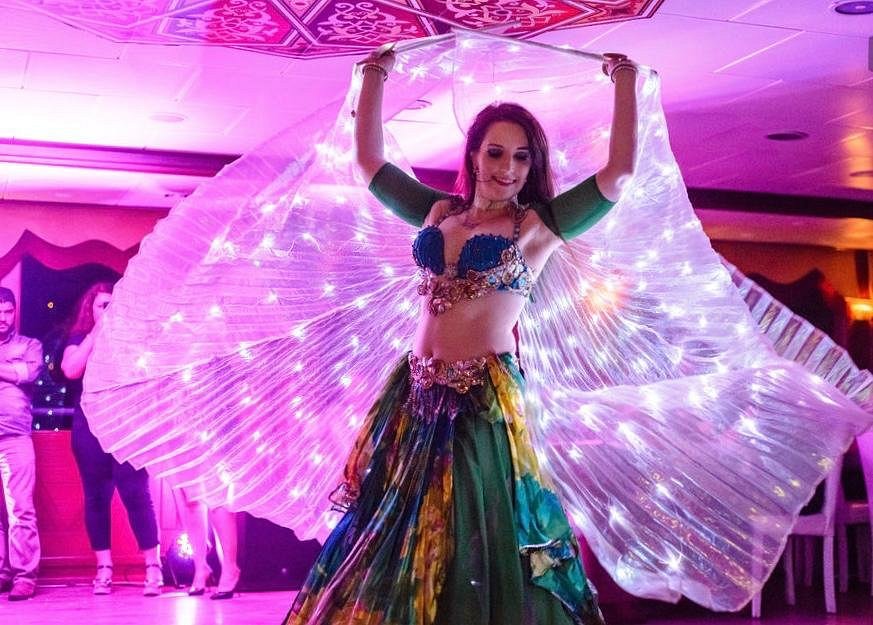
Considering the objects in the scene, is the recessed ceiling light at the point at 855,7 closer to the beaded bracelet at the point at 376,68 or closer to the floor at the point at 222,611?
the beaded bracelet at the point at 376,68

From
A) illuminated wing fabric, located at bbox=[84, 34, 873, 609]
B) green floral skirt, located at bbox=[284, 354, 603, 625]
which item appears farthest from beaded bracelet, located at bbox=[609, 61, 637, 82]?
green floral skirt, located at bbox=[284, 354, 603, 625]

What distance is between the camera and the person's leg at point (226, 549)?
21.4ft

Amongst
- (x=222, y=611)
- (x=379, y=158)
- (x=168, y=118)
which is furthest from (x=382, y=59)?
(x=222, y=611)

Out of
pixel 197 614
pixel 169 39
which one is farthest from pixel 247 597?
pixel 169 39

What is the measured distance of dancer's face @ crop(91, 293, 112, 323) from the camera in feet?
26.7

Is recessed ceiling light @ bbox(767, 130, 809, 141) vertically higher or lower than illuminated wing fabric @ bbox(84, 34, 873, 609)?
higher

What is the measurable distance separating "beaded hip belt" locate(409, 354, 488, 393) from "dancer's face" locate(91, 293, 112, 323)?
19.2 feet

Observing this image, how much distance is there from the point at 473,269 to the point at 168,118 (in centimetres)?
426

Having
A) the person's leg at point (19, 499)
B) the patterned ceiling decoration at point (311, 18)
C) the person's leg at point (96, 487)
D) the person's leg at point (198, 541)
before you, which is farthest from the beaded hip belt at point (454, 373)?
the person's leg at point (19, 499)

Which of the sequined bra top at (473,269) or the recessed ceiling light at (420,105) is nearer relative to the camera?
the sequined bra top at (473,269)

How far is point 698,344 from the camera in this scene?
10.2 feet

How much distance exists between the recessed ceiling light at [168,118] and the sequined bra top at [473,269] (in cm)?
406

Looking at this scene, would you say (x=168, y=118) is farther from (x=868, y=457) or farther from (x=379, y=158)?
(x=868, y=457)

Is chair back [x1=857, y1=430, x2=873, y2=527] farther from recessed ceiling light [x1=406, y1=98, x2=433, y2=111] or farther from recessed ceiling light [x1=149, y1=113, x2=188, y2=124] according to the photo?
recessed ceiling light [x1=149, y1=113, x2=188, y2=124]
